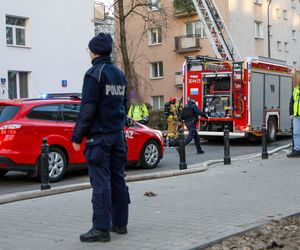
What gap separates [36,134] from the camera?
405 inches

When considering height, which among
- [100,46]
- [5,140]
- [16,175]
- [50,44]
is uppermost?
[50,44]

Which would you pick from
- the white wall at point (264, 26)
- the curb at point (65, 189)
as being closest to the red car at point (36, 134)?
the curb at point (65, 189)

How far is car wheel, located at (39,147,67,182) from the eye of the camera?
10.6 metres

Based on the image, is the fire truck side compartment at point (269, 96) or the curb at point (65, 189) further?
the fire truck side compartment at point (269, 96)

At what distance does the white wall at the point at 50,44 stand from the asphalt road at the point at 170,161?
10.6 metres

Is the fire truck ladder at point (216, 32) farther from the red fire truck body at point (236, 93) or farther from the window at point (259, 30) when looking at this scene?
the window at point (259, 30)

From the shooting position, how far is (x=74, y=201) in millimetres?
8000

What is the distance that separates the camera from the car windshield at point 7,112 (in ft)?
33.5

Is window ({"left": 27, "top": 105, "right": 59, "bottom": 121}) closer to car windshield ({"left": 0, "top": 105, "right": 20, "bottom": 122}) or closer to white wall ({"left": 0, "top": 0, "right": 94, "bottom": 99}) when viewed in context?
car windshield ({"left": 0, "top": 105, "right": 20, "bottom": 122})

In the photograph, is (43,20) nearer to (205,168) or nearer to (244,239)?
(205,168)

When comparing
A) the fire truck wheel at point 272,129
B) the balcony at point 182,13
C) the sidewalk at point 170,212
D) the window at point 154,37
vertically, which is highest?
the balcony at point 182,13

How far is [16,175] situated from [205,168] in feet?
13.4

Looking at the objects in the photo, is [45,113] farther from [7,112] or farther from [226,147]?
[226,147]

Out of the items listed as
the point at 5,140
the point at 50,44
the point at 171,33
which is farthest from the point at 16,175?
the point at 171,33
